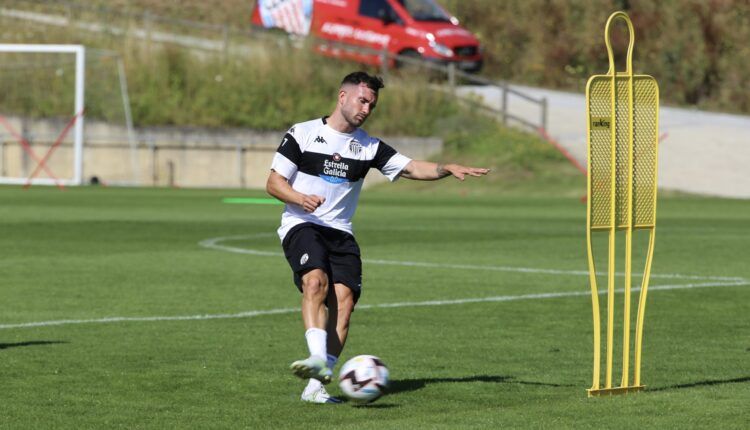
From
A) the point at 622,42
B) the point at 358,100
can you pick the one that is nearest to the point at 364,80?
the point at 358,100

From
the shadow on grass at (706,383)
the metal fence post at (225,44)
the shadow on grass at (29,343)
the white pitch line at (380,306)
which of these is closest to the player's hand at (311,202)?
the shadow on grass at (706,383)

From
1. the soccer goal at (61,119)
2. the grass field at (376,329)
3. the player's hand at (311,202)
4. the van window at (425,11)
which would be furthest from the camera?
the van window at (425,11)

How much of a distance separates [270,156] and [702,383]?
114ft

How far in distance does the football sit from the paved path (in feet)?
96.5

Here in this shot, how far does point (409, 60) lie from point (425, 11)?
227 cm

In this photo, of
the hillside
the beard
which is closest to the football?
the beard

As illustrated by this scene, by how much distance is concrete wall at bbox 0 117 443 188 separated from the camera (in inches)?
1741

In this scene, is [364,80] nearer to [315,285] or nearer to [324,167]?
[324,167]

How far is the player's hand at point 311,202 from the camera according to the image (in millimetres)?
8641

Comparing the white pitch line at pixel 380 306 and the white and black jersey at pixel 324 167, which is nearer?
the white and black jersey at pixel 324 167

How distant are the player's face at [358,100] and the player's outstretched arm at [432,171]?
0.53 meters

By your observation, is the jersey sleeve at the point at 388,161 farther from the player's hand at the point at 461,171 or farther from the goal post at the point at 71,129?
the goal post at the point at 71,129

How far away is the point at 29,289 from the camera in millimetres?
15305

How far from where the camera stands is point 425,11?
Answer: 46969 mm
